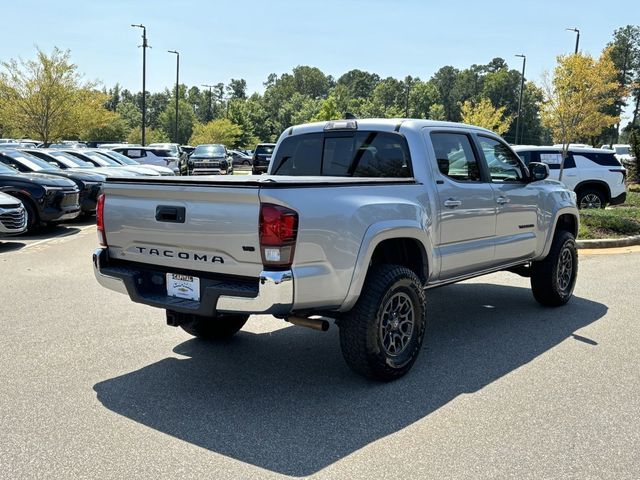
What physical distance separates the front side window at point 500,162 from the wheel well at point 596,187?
35.9ft

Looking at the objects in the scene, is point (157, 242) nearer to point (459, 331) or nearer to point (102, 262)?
point (102, 262)

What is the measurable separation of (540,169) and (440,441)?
3.65 m

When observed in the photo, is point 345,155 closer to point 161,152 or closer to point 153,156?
point 153,156

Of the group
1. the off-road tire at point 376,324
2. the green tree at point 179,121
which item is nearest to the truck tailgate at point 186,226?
the off-road tire at point 376,324

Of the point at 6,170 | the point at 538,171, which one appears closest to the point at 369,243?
the point at 538,171

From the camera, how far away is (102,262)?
475 centimetres

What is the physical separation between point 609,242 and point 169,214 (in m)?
10.0

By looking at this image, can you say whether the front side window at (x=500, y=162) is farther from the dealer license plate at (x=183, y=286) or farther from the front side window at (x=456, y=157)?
the dealer license plate at (x=183, y=286)

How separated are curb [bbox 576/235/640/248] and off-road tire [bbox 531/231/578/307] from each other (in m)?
4.60

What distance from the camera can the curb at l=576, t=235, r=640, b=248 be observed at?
38.4 feet

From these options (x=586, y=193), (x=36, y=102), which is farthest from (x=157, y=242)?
(x=36, y=102)

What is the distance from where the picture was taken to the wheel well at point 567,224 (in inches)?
289

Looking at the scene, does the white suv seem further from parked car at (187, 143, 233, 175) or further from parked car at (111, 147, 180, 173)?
parked car at (187, 143, 233, 175)

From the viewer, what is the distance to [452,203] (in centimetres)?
535
